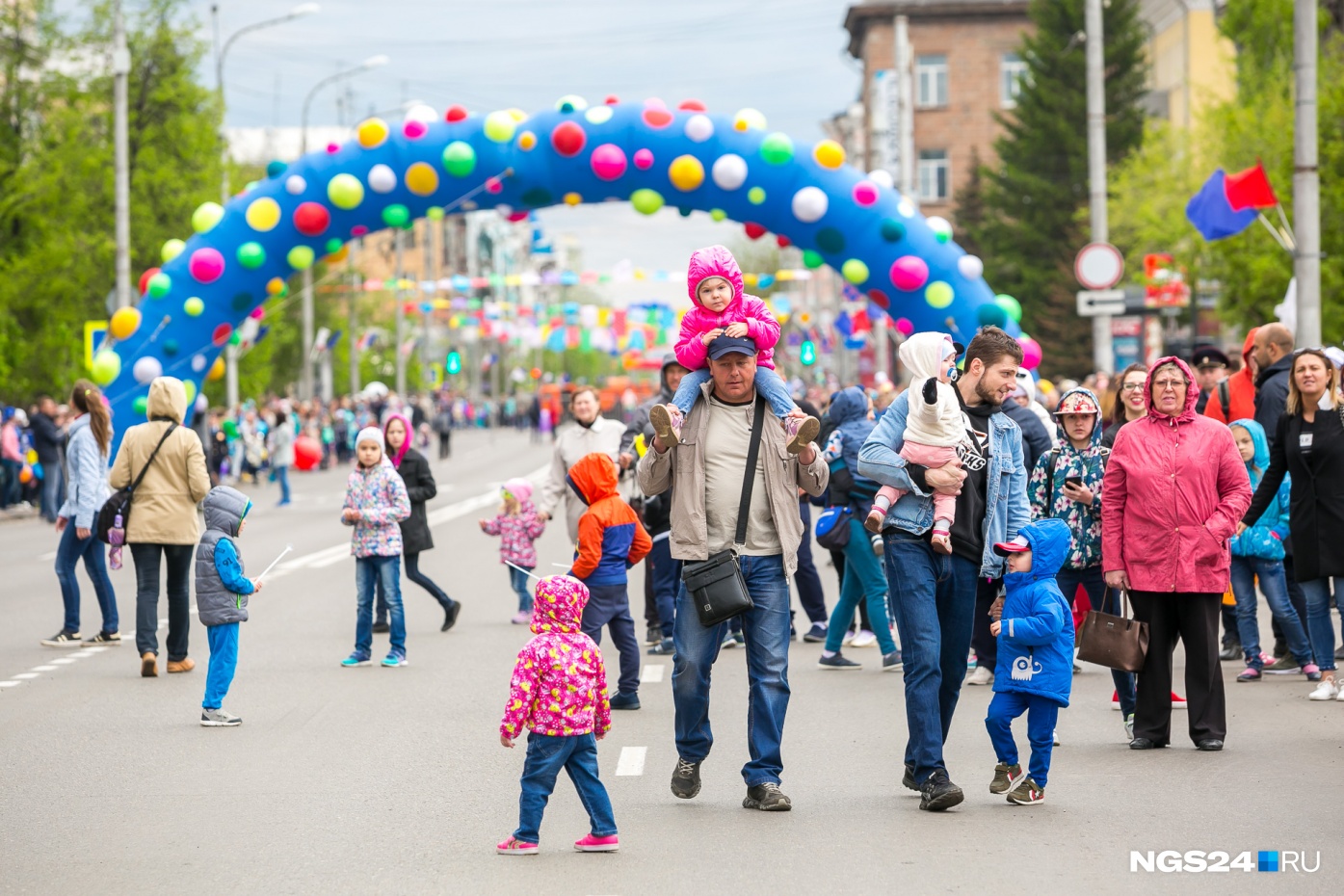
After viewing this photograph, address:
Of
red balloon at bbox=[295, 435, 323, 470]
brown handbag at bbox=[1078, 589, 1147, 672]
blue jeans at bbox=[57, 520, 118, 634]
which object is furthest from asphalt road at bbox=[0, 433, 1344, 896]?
red balloon at bbox=[295, 435, 323, 470]

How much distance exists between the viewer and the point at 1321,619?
10391mm

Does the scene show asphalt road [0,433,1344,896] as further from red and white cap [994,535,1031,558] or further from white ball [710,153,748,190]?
white ball [710,153,748,190]

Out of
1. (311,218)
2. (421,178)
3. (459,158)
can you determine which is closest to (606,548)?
(459,158)

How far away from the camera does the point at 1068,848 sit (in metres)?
6.67

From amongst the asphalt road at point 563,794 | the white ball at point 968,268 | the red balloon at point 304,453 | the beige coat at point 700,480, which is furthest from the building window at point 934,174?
the beige coat at point 700,480

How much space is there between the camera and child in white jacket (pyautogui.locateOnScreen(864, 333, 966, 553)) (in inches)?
287

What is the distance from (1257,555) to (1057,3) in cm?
4358

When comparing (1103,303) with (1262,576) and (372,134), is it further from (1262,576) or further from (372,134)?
(1262,576)

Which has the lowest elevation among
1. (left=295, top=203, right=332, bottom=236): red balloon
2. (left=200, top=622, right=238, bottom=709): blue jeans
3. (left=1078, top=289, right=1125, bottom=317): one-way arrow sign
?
(left=200, top=622, right=238, bottom=709): blue jeans

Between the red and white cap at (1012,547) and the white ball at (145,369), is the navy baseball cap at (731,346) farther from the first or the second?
the white ball at (145,369)

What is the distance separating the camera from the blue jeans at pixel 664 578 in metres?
12.0

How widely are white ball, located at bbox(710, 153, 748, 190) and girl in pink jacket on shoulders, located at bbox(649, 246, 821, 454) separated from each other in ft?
37.2

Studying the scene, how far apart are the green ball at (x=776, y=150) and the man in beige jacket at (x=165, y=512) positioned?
8.30 metres

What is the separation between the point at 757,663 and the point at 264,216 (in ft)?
43.7
